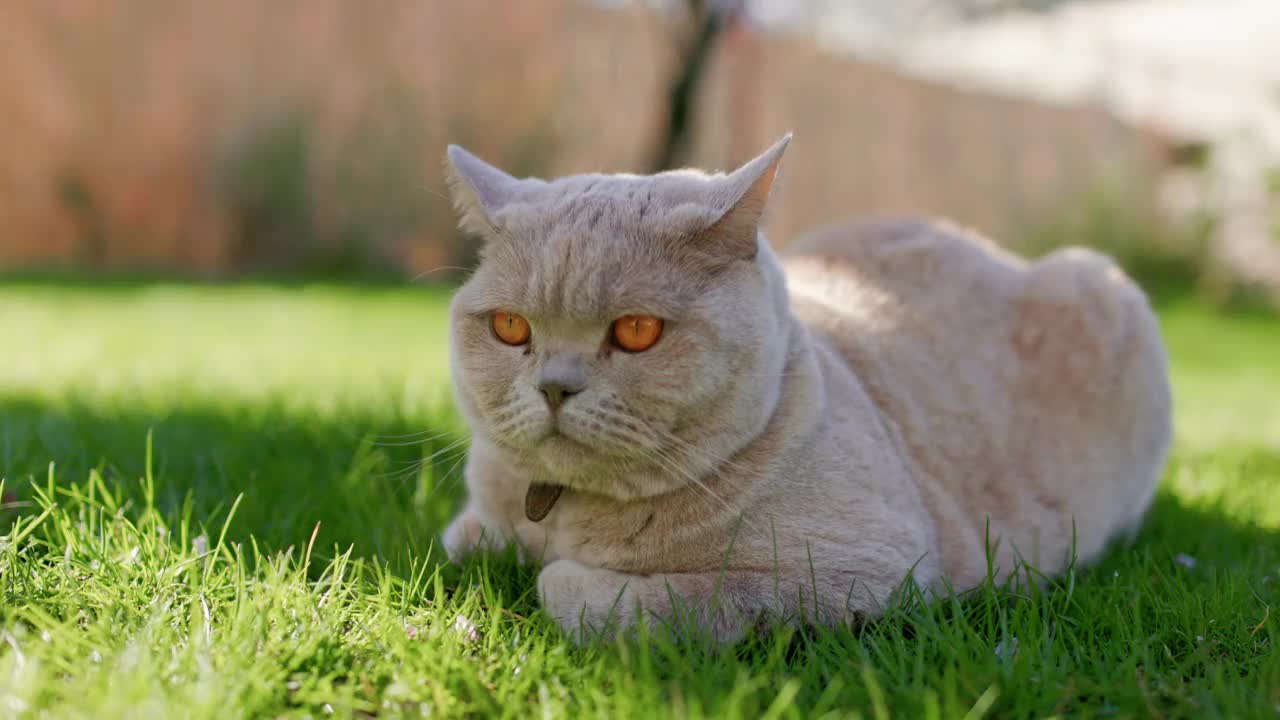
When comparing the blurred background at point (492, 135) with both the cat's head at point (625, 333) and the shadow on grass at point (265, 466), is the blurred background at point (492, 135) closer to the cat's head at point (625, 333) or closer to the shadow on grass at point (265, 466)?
the shadow on grass at point (265, 466)

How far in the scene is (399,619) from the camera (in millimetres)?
1522

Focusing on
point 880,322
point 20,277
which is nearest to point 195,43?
point 20,277

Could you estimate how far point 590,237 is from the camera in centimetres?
163

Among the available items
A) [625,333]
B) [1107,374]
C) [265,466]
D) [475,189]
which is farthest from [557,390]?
[1107,374]

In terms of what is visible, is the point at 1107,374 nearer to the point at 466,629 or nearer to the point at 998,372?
the point at 998,372

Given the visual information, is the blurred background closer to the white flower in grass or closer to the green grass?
the green grass

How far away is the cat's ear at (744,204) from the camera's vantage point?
5.31ft

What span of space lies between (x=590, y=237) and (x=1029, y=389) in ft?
4.05

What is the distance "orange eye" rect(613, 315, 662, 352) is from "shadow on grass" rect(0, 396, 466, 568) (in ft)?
1.28

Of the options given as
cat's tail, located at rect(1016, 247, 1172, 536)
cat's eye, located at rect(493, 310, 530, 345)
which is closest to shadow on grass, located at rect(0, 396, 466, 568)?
cat's eye, located at rect(493, 310, 530, 345)

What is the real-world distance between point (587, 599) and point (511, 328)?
17.7 inches

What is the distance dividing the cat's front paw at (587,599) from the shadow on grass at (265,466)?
30 centimetres

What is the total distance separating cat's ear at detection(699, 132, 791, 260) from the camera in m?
1.62

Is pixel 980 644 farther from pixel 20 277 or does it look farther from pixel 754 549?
pixel 20 277
